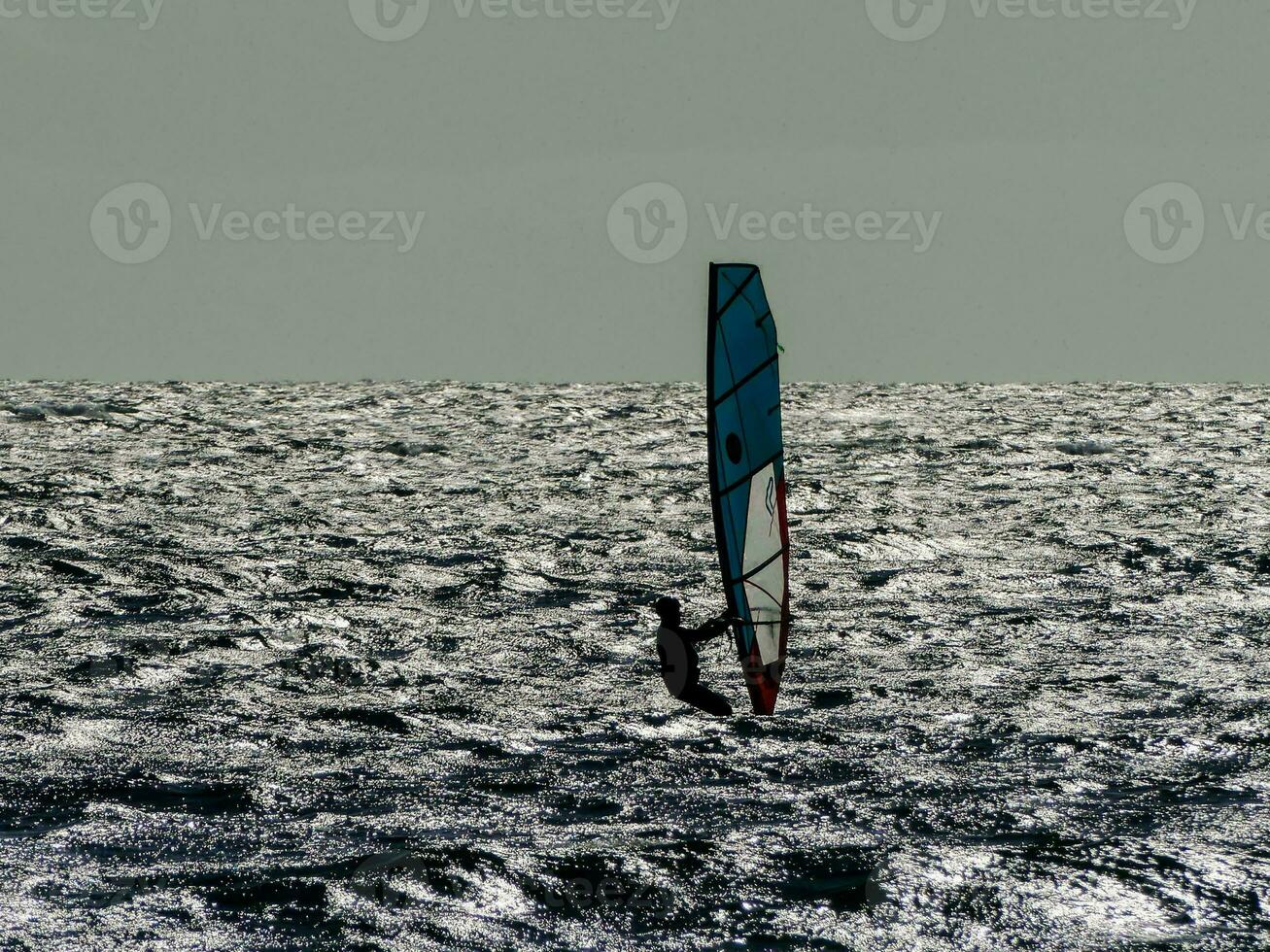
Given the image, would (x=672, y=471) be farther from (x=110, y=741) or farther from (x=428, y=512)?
(x=110, y=741)

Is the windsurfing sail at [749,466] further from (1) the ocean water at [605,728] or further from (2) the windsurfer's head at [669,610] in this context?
(1) the ocean water at [605,728]

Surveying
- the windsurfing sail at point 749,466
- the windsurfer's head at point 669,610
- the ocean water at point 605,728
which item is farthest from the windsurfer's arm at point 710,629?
the ocean water at point 605,728

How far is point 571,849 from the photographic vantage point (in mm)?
9812

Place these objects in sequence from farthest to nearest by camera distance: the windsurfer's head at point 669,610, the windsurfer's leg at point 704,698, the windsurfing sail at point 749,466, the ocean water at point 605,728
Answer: the ocean water at point 605,728
the windsurfing sail at point 749,466
the windsurfer's head at point 669,610
the windsurfer's leg at point 704,698

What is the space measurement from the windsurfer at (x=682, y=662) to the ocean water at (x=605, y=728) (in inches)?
97.5

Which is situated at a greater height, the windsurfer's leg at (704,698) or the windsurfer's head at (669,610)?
the windsurfer's head at (669,610)

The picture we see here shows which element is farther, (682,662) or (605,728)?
(605,728)

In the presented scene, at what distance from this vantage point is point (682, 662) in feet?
21.9

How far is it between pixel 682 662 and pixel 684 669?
4 cm

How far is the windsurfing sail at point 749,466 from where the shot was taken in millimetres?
7449

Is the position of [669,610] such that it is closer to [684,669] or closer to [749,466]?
[684,669]

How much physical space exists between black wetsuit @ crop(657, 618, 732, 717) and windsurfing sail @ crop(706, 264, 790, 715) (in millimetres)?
590

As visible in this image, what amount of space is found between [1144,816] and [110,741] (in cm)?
877

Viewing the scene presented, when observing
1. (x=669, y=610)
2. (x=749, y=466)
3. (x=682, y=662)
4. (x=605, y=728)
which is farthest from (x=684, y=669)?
(x=605, y=728)
